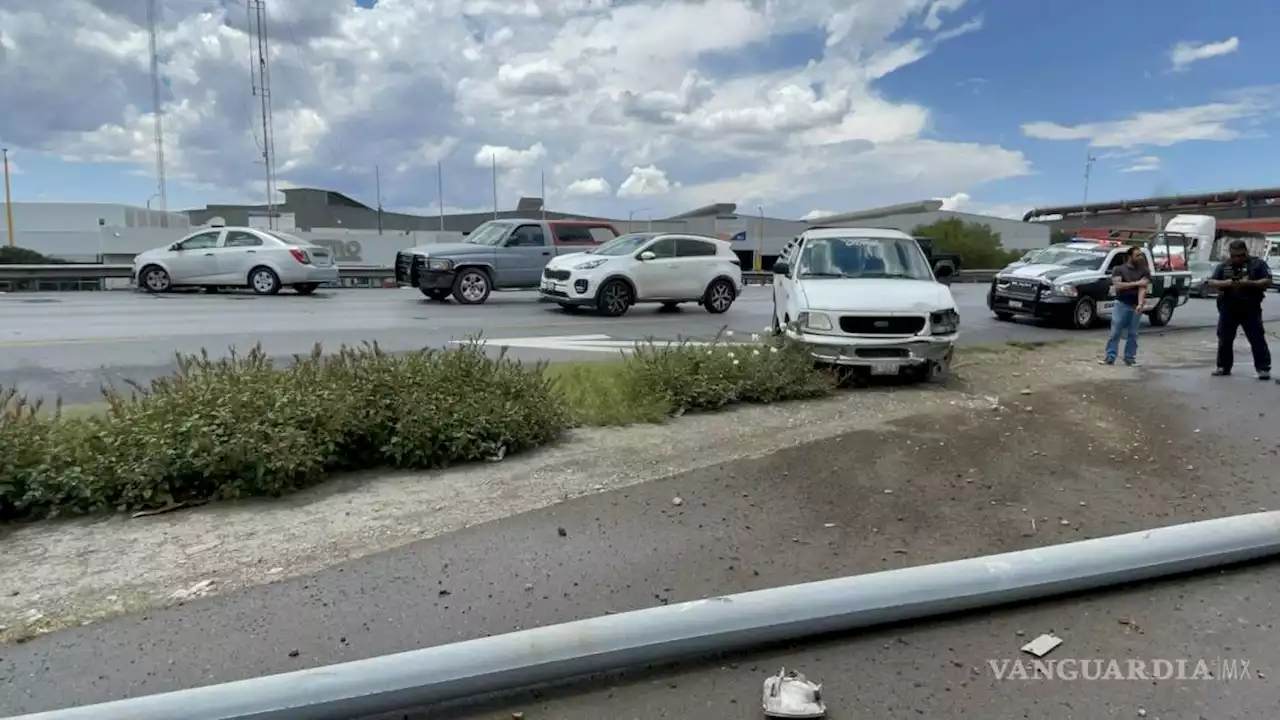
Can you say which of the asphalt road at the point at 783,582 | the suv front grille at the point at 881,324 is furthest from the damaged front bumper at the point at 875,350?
the asphalt road at the point at 783,582

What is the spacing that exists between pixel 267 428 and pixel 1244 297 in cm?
1067

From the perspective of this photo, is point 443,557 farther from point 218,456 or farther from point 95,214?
point 95,214

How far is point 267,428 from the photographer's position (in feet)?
17.6

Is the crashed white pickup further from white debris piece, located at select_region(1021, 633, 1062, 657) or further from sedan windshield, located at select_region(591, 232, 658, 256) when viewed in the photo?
sedan windshield, located at select_region(591, 232, 658, 256)

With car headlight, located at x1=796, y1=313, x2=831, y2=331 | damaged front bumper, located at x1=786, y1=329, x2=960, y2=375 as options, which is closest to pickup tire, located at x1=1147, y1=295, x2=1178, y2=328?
damaged front bumper, located at x1=786, y1=329, x2=960, y2=375

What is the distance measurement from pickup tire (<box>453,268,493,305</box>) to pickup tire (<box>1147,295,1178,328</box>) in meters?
14.2

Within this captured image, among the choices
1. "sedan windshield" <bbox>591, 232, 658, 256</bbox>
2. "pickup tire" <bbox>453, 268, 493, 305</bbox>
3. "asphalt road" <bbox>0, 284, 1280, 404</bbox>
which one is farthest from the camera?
"pickup tire" <bbox>453, 268, 493, 305</bbox>

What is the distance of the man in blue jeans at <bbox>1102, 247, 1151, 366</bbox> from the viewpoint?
430 inches

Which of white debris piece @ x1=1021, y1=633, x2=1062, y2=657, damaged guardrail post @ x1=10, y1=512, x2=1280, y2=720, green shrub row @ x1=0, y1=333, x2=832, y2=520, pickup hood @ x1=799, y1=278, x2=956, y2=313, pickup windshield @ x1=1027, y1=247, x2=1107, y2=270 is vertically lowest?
white debris piece @ x1=1021, y1=633, x2=1062, y2=657

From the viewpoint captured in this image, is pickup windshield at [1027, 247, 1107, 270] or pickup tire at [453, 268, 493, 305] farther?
pickup tire at [453, 268, 493, 305]

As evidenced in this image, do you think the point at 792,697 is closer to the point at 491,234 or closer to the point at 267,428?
the point at 267,428

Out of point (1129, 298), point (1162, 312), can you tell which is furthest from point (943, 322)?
point (1162, 312)

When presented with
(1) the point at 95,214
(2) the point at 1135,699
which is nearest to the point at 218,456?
(2) the point at 1135,699

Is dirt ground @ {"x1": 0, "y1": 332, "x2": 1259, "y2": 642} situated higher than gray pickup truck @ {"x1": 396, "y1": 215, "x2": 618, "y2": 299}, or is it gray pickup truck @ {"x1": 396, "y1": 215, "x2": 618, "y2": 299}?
gray pickup truck @ {"x1": 396, "y1": 215, "x2": 618, "y2": 299}
